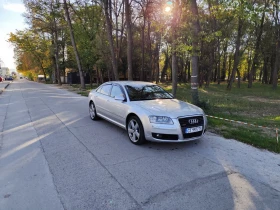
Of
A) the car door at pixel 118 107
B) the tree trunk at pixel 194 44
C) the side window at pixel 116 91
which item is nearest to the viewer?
the car door at pixel 118 107

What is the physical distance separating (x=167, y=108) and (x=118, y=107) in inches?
59.7

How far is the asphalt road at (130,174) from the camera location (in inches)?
109

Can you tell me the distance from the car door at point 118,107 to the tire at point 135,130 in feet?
1.07

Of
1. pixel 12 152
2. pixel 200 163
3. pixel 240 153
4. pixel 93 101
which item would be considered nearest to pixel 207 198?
pixel 200 163

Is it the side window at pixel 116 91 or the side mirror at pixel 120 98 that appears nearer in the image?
the side mirror at pixel 120 98

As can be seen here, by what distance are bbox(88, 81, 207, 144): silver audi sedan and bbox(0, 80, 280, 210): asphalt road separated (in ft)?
1.14

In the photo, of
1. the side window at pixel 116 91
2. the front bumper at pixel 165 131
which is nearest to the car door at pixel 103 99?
the side window at pixel 116 91

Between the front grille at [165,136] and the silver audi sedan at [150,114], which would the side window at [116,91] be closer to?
the silver audi sedan at [150,114]

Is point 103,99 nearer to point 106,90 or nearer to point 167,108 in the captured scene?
point 106,90

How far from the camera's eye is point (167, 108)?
15.6ft

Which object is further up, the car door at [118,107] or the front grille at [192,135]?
the car door at [118,107]

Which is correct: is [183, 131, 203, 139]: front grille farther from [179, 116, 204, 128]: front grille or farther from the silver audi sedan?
[179, 116, 204, 128]: front grille

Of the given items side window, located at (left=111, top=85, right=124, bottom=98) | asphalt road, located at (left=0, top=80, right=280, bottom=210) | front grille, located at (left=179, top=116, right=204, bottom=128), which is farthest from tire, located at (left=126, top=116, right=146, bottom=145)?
side window, located at (left=111, top=85, right=124, bottom=98)

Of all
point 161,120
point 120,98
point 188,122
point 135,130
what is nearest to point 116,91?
point 120,98
